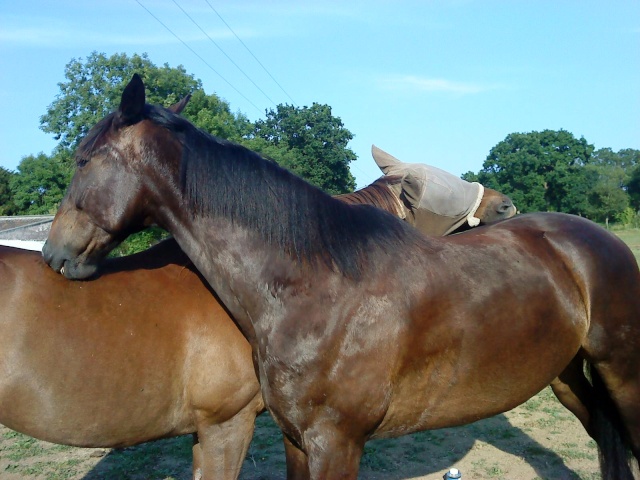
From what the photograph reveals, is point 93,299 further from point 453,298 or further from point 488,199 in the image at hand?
point 488,199

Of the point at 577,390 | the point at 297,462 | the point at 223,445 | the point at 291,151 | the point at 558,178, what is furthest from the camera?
the point at 558,178

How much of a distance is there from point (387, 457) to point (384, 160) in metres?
2.51

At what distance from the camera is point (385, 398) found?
2301 millimetres

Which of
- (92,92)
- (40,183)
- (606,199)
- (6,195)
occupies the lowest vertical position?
(6,195)

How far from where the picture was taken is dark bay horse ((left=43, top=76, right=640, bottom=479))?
7.43ft

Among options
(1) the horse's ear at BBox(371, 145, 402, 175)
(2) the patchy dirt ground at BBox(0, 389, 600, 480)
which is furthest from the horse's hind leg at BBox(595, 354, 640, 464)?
(1) the horse's ear at BBox(371, 145, 402, 175)

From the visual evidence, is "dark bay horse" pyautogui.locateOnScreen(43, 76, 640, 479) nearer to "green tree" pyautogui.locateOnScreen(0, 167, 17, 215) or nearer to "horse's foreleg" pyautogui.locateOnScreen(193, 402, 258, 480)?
"horse's foreleg" pyautogui.locateOnScreen(193, 402, 258, 480)

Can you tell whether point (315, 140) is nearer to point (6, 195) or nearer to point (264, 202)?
point (6, 195)

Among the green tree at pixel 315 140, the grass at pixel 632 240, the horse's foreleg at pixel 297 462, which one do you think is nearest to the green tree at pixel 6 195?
the green tree at pixel 315 140

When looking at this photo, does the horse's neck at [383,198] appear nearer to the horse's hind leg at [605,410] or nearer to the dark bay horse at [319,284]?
the dark bay horse at [319,284]

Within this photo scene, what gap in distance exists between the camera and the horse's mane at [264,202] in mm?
2371

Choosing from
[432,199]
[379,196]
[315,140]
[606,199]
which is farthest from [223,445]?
[606,199]

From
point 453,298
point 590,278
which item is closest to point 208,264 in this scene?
point 453,298

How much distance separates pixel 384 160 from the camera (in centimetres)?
405
